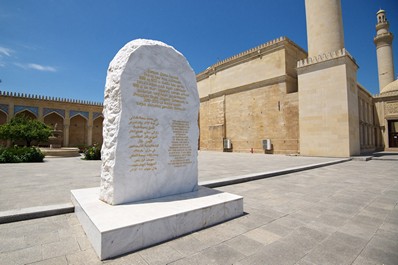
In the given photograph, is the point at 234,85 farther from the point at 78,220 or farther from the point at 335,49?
the point at 78,220

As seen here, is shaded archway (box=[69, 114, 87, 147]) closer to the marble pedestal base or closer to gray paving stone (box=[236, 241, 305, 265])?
the marble pedestal base

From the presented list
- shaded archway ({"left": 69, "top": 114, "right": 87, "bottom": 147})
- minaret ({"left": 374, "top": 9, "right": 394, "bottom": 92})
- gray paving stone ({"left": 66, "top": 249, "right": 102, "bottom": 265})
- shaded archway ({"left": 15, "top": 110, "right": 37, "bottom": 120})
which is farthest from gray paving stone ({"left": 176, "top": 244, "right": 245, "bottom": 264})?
shaded archway ({"left": 69, "top": 114, "right": 87, "bottom": 147})

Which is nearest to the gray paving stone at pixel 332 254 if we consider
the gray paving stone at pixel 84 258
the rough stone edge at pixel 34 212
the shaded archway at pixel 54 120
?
the gray paving stone at pixel 84 258

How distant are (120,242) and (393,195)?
17.9 ft

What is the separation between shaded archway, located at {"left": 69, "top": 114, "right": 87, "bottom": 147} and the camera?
31.4 meters

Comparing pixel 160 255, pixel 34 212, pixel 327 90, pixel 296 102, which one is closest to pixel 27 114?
pixel 34 212

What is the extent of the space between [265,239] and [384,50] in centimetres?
3368

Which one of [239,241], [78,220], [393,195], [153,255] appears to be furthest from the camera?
[393,195]

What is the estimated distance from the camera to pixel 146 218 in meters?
2.46

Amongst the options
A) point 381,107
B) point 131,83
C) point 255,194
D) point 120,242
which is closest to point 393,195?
point 255,194

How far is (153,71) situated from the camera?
3.57 meters

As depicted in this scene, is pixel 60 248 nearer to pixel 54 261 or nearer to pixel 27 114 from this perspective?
pixel 54 261

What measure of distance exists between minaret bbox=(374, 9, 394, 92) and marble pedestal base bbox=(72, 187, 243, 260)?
31640 mm

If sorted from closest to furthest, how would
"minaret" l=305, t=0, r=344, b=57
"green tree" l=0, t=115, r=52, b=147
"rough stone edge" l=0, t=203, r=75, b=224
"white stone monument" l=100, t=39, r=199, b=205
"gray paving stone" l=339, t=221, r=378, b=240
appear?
"gray paving stone" l=339, t=221, r=378, b=240 → "rough stone edge" l=0, t=203, r=75, b=224 → "white stone monument" l=100, t=39, r=199, b=205 → "minaret" l=305, t=0, r=344, b=57 → "green tree" l=0, t=115, r=52, b=147
